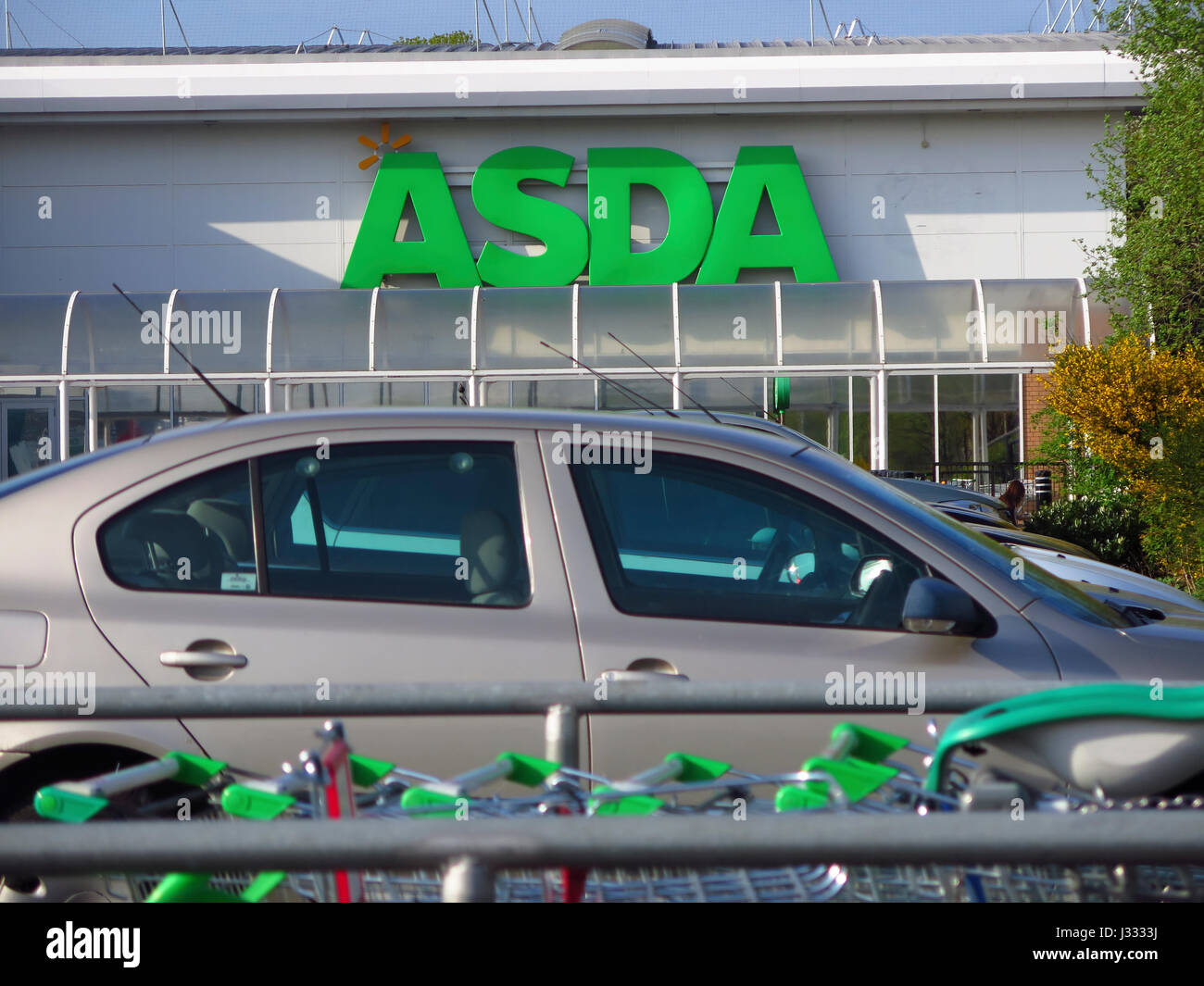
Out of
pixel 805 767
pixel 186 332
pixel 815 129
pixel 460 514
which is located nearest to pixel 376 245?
pixel 186 332

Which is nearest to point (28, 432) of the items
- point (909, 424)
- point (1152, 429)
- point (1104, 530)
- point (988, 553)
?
point (909, 424)

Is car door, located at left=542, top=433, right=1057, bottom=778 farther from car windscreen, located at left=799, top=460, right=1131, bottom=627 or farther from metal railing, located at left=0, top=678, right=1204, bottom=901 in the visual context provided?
metal railing, located at left=0, top=678, right=1204, bottom=901

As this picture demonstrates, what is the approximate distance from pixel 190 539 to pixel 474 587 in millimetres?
808

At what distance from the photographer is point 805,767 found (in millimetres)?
2014

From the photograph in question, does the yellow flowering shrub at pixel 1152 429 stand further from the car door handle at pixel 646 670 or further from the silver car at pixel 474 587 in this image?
the car door handle at pixel 646 670

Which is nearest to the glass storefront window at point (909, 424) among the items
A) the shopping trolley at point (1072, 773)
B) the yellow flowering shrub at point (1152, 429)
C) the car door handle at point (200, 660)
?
the yellow flowering shrub at point (1152, 429)

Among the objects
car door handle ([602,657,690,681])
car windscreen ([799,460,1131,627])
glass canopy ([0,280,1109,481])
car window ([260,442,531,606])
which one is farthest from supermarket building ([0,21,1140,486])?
car door handle ([602,657,690,681])

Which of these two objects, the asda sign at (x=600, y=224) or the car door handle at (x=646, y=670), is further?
the asda sign at (x=600, y=224)

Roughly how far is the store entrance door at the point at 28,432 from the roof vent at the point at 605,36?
12.6m

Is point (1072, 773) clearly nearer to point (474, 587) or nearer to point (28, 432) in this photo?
point (474, 587)

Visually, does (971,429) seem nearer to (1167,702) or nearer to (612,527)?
(612,527)

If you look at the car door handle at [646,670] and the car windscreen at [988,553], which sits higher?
the car windscreen at [988,553]

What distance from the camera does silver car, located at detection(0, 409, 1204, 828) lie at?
3.10 metres

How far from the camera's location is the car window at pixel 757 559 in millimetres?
3316
